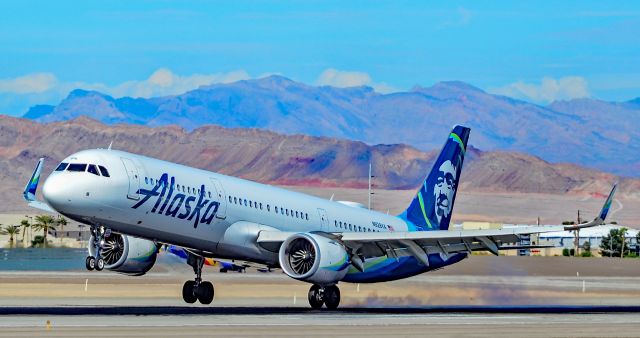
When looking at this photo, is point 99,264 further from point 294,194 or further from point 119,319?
point 294,194

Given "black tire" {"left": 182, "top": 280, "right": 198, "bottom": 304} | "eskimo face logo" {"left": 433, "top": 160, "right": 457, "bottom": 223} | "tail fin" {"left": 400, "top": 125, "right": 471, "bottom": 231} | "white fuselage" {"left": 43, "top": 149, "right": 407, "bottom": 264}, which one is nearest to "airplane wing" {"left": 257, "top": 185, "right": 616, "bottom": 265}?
"white fuselage" {"left": 43, "top": 149, "right": 407, "bottom": 264}

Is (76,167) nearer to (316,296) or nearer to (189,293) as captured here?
(189,293)

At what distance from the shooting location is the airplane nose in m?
43.1

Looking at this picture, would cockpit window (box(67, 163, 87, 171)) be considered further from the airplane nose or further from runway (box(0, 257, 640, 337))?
runway (box(0, 257, 640, 337))

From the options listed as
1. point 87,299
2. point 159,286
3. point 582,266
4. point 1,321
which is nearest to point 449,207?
point 87,299

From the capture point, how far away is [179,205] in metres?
46.7

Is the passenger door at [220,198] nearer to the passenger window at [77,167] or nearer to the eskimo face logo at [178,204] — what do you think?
the eskimo face logo at [178,204]

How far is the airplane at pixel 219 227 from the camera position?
44250 millimetres

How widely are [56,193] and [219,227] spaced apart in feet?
25.1

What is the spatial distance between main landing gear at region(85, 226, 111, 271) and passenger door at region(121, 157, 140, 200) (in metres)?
1.61

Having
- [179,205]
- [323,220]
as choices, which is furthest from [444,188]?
[179,205]

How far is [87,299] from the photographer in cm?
6062

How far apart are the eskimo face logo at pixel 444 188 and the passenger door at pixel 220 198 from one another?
14.7 meters

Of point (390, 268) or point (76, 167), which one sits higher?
point (76, 167)
